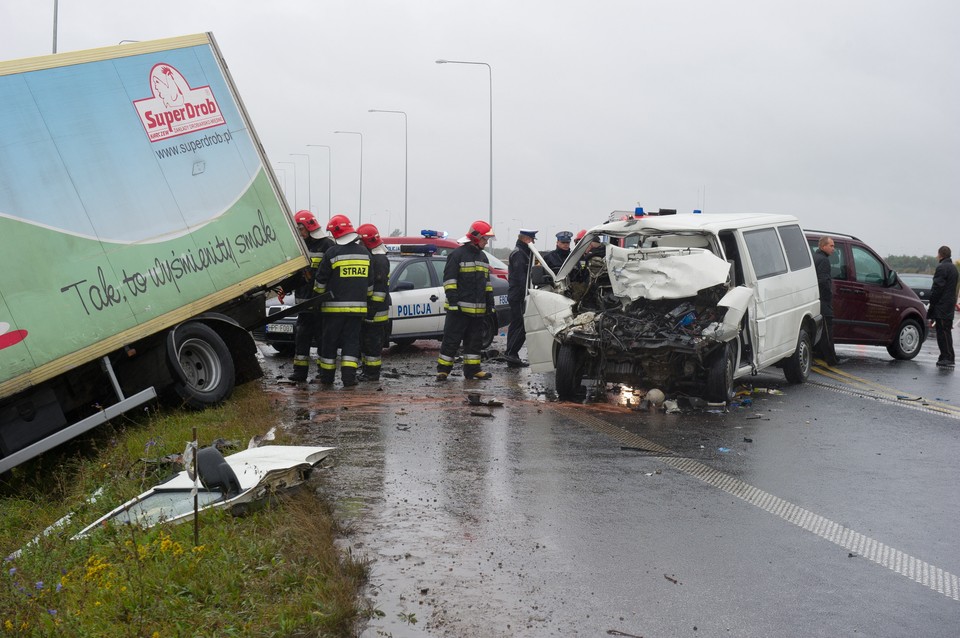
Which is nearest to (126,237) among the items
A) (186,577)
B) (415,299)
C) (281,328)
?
(186,577)

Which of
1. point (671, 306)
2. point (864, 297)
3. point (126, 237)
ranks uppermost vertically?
point (126, 237)

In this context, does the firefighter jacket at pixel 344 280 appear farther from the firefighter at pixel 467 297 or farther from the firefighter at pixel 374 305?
the firefighter at pixel 467 297

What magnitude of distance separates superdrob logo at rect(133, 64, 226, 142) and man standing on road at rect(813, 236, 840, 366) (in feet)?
25.7

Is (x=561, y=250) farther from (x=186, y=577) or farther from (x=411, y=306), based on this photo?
(x=186, y=577)

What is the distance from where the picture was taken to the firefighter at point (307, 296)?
11.5 m

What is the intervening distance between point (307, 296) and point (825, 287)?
267 inches

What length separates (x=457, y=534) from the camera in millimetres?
5496

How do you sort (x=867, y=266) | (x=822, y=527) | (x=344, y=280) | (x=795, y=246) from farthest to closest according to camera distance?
1. (x=867, y=266)
2. (x=795, y=246)
3. (x=344, y=280)
4. (x=822, y=527)

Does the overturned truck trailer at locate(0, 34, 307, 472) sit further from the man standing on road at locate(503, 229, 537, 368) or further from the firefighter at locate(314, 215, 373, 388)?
the man standing on road at locate(503, 229, 537, 368)

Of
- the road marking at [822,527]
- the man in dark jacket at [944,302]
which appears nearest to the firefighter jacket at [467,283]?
the road marking at [822,527]

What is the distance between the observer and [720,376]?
380 inches

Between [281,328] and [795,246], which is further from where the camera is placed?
[281,328]

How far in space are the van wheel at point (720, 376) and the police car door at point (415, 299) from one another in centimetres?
556

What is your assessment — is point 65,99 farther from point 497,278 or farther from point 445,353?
point 497,278
